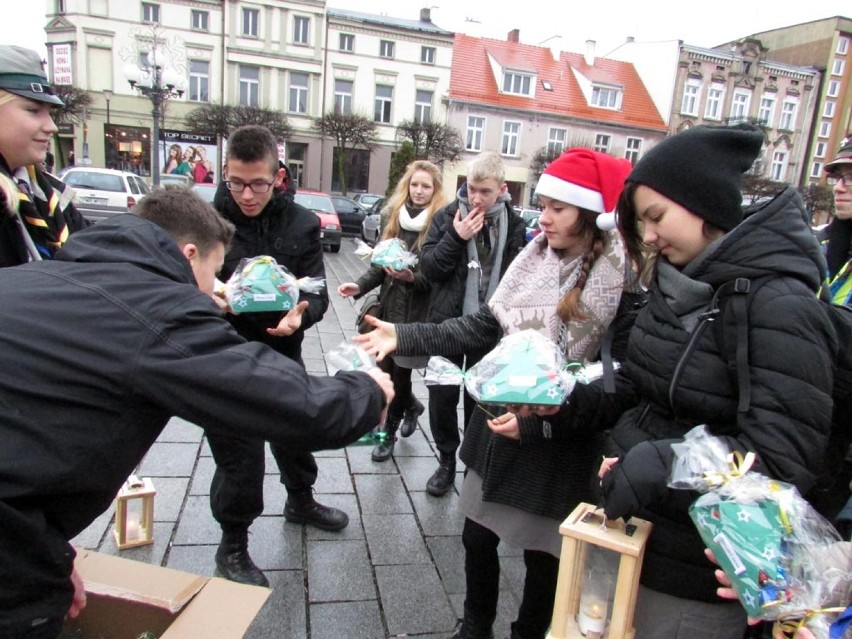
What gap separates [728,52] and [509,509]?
4293cm

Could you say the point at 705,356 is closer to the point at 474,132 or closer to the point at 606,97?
the point at 474,132

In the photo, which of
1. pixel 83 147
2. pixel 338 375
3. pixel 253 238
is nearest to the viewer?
pixel 338 375

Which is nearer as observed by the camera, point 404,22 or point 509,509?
point 509,509

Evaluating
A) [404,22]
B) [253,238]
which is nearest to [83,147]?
[404,22]

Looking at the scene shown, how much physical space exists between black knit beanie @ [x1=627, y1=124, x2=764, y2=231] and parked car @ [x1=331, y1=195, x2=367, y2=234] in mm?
18854

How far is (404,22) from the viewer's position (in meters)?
33.9

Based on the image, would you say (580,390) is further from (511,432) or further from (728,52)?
(728,52)

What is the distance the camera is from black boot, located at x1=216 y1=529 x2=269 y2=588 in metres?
2.73

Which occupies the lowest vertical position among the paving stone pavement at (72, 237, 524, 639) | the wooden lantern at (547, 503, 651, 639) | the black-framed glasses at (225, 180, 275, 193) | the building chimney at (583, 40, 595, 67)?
the paving stone pavement at (72, 237, 524, 639)

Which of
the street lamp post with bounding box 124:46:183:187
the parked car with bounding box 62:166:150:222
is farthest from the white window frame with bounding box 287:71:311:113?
the parked car with bounding box 62:166:150:222

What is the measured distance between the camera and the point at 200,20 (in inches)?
1194

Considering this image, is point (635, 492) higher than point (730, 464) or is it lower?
lower

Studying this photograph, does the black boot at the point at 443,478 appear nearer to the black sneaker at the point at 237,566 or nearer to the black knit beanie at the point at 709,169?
the black sneaker at the point at 237,566

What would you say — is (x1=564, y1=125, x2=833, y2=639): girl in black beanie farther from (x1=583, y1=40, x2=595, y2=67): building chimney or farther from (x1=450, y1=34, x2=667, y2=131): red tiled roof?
(x1=583, y1=40, x2=595, y2=67): building chimney
